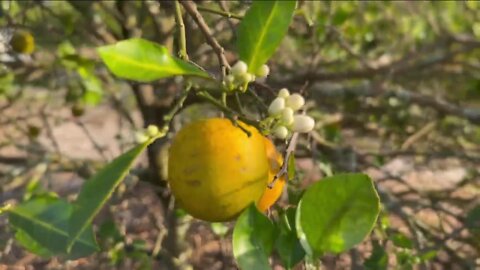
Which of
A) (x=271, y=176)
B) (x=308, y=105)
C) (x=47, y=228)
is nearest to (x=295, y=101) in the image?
(x=271, y=176)

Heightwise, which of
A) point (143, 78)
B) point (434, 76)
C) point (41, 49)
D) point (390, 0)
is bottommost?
point (434, 76)

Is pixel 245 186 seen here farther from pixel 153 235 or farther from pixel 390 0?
pixel 390 0

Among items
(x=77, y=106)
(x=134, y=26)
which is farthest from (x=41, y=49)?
(x=134, y=26)

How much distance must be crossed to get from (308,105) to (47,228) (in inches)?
47.3

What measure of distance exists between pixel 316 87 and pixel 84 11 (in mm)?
683

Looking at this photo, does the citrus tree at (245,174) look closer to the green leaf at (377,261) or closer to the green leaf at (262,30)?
the green leaf at (262,30)

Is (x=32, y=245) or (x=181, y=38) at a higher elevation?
(x=181, y=38)

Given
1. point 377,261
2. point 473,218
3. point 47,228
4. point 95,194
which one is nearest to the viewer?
point 95,194

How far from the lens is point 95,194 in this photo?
531 millimetres

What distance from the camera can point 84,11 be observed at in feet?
6.35

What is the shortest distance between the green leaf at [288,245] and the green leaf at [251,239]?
33 mm

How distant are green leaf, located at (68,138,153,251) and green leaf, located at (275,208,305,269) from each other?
250 mm

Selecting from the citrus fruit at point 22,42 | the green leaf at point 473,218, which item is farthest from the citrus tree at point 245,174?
the citrus fruit at point 22,42

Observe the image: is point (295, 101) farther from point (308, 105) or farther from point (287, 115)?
point (308, 105)
